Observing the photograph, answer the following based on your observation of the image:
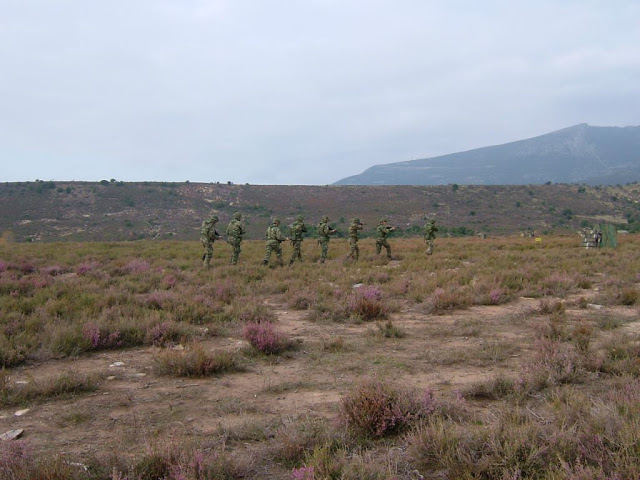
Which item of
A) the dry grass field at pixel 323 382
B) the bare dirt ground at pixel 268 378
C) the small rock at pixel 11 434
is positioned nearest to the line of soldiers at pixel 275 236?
the dry grass field at pixel 323 382

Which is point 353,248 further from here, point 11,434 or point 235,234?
point 11,434

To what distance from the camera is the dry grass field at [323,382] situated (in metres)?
3.14

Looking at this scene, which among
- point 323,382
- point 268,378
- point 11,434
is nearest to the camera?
point 11,434

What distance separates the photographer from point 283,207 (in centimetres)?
6200

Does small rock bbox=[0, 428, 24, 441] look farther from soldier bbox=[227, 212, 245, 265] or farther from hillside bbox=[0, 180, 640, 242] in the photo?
hillside bbox=[0, 180, 640, 242]

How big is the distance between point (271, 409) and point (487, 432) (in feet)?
6.87

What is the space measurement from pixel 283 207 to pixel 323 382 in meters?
57.3

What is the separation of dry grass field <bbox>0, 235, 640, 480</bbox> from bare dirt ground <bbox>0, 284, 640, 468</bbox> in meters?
0.03

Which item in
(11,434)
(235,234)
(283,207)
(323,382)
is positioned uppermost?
(283,207)

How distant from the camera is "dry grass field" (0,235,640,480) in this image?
3.14 meters

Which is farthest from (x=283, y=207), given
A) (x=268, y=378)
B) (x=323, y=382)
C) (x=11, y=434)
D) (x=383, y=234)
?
(x=11, y=434)

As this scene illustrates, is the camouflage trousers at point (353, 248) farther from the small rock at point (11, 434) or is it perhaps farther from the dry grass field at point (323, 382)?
the small rock at point (11, 434)

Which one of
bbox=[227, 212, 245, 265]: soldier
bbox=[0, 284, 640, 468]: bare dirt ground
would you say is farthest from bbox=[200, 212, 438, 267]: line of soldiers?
bbox=[0, 284, 640, 468]: bare dirt ground

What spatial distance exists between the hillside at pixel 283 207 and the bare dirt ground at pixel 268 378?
118 ft
